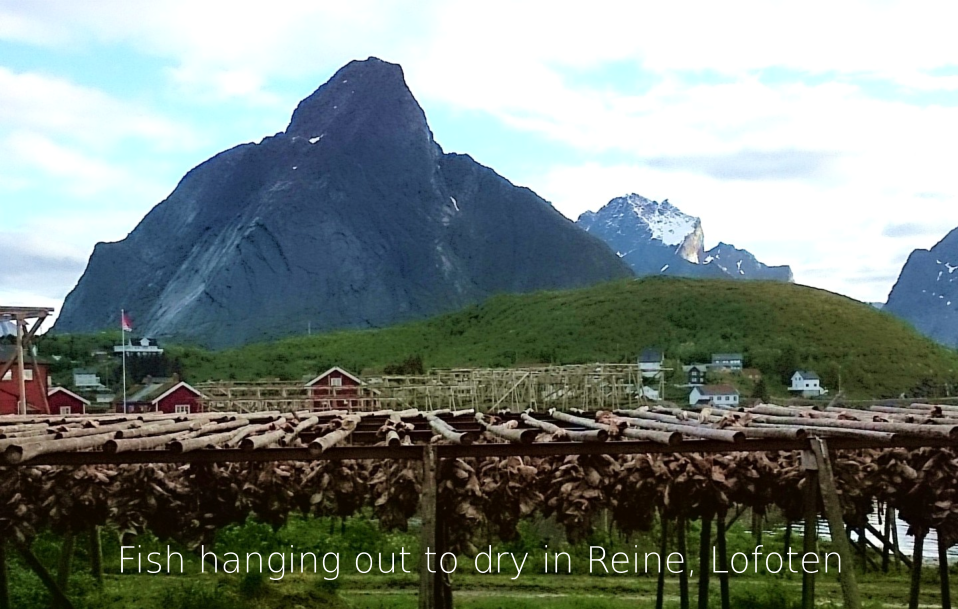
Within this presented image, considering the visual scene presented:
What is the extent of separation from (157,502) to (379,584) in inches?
246

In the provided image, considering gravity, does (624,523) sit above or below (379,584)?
above

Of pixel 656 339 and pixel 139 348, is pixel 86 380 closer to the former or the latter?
pixel 139 348

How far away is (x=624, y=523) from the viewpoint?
726cm

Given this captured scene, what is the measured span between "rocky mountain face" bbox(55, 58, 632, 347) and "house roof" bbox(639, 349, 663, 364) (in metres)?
36.4

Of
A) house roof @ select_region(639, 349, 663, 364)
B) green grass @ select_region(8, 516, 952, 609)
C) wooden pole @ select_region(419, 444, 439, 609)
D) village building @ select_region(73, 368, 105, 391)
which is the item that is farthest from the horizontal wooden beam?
village building @ select_region(73, 368, 105, 391)

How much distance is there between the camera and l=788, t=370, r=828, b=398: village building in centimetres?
3509

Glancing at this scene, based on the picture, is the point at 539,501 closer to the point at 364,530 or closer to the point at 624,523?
the point at 624,523

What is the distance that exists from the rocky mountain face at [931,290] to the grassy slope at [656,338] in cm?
4243

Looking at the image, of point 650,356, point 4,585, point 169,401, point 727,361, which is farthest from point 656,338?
point 4,585

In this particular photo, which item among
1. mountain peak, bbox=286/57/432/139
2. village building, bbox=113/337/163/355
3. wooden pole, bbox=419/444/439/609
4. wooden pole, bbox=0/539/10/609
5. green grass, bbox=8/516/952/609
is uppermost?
mountain peak, bbox=286/57/432/139

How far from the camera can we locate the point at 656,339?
4500 cm

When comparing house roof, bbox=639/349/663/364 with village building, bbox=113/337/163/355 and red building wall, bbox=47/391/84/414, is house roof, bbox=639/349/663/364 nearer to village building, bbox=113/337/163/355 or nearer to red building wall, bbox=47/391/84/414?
red building wall, bbox=47/391/84/414

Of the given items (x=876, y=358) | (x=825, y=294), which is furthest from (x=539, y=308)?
(x=876, y=358)

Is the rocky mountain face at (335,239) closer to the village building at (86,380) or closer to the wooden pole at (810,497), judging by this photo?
the village building at (86,380)
